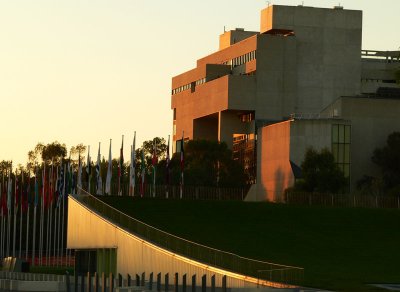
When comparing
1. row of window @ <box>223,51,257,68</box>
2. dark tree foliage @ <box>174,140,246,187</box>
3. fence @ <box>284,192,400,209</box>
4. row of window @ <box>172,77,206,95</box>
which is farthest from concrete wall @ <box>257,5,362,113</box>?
fence @ <box>284,192,400,209</box>

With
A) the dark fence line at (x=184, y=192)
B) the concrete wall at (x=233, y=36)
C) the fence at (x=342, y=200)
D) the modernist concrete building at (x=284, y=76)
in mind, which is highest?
the concrete wall at (x=233, y=36)

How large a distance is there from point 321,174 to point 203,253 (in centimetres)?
7419

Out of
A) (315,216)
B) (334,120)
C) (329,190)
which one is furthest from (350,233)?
(334,120)

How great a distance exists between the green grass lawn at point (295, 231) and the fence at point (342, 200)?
70.0 feet

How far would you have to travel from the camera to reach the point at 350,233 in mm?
89938

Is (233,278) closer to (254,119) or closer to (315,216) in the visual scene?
(315,216)

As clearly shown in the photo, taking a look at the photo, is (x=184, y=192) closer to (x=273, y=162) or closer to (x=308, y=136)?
(x=273, y=162)

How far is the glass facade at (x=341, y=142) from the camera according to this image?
14562cm

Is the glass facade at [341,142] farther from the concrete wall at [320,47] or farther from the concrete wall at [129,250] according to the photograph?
the concrete wall at [129,250]

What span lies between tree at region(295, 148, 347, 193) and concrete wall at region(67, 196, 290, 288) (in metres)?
45.5

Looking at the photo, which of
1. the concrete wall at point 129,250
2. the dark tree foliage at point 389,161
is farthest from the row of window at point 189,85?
the concrete wall at point 129,250

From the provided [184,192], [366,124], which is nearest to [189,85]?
[366,124]

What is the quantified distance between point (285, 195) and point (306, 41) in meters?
46.7

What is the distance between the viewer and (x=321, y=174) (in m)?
137
